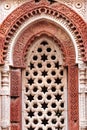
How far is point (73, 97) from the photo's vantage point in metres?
9.84

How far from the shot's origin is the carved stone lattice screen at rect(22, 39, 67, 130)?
1002cm

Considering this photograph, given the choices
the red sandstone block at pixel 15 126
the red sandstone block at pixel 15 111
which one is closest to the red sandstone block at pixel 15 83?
the red sandstone block at pixel 15 111

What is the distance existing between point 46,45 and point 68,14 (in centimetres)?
75

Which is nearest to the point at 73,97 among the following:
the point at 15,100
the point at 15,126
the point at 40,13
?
the point at 15,100

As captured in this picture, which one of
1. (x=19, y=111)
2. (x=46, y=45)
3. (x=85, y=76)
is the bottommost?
(x=19, y=111)

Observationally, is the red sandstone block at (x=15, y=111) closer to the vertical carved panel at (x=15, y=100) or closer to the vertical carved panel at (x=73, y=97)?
the vertical carved panel at (x=15, y=100)

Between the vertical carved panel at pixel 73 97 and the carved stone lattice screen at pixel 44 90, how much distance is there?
0.56ft

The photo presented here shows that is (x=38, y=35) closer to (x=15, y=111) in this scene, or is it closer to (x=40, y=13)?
(x=40, y=13)

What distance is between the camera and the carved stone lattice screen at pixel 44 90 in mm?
10016

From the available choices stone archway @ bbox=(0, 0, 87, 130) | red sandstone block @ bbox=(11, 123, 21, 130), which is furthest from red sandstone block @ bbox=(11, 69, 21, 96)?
red sandstone block @ bbox=(11, 123, 21, 130)

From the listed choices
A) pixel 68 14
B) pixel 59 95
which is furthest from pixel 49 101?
pixel 68 14

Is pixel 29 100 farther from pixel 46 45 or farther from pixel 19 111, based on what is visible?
pixel 46 45

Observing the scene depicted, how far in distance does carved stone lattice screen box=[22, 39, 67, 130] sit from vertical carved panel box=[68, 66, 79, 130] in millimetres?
172

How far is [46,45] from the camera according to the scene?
33.4 ft
